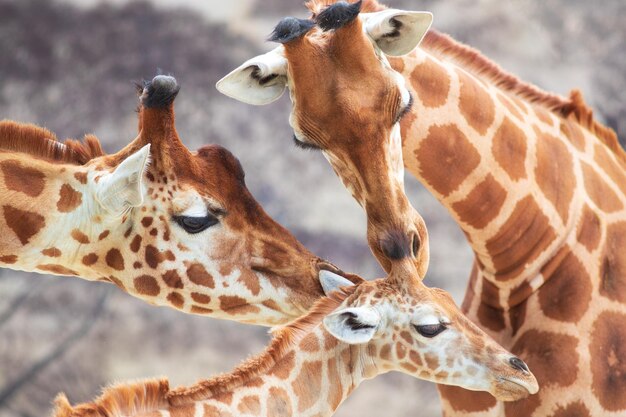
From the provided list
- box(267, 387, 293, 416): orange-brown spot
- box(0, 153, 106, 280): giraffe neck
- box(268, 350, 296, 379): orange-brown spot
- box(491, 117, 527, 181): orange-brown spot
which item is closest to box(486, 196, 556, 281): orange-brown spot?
box(491, 117, 527, 181): orange-brown spot

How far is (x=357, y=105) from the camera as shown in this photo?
298 cm

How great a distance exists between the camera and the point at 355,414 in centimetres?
683

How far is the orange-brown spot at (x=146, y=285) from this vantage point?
3.10 meters

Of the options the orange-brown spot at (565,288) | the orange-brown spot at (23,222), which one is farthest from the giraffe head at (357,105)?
the orange-brown spot at (23,222)

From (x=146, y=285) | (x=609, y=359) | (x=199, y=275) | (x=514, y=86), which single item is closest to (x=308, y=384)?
(x=199, y=275)

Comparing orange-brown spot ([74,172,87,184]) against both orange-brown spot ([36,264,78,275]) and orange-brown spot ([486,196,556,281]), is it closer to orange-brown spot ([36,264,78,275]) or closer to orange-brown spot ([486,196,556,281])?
orange-brown spot ([36,264,78,275])

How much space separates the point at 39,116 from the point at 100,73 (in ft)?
1.72

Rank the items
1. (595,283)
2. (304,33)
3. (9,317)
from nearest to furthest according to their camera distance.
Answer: (304,33)
(595,283)
(9,317)

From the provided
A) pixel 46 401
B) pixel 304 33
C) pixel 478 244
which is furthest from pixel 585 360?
pixel 46 401

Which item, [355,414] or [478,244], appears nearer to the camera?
[478,244]

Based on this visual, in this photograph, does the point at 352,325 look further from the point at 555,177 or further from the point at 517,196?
the point at 555,177

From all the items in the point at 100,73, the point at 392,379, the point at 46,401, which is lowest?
the point at 46,401

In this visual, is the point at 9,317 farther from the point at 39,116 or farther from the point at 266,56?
the point at 266,56

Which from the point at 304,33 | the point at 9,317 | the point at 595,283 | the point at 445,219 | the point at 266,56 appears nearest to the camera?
the point at 304,33
